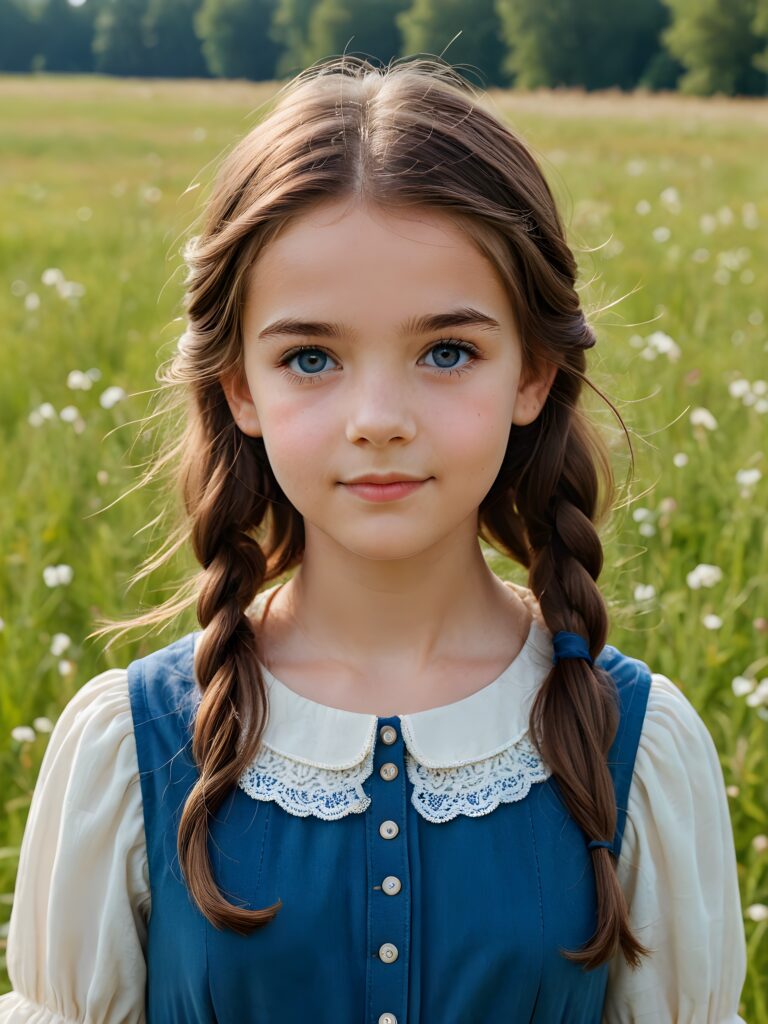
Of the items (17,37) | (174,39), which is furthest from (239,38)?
(17,37)

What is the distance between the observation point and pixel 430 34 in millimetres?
13383

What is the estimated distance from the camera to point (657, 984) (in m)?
1.82

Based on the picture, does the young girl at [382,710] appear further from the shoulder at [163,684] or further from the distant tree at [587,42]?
the distant tree at [587,42]

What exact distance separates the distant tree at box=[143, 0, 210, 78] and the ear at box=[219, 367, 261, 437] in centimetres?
2675

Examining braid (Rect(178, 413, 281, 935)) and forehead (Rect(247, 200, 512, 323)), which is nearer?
forehead (Rect(247, 200, 512, 323))

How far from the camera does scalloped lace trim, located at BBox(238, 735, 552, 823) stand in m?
1.71

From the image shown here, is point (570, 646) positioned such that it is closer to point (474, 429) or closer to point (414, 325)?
point (474, 429)

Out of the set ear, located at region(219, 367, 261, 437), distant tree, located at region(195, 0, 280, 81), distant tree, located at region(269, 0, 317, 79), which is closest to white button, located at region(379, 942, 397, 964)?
ear, located at region(219, 367, 261, 437)

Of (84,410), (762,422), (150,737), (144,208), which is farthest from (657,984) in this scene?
(144,208)

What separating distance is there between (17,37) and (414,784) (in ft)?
103

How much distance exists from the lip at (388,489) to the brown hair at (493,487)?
30 cm

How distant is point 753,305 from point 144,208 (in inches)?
169

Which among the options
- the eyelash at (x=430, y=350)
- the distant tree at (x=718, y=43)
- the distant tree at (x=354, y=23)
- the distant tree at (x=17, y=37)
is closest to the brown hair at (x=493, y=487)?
the eyelash at (x=430, y=350)

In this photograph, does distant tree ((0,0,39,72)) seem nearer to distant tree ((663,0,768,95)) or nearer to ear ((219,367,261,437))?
distant tree ((663,0,768,95))
